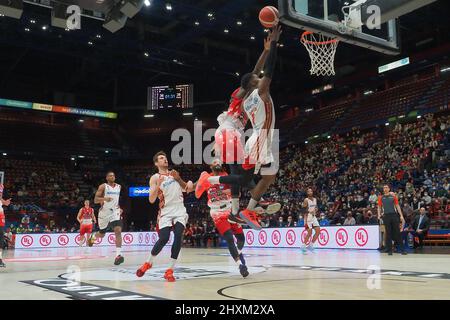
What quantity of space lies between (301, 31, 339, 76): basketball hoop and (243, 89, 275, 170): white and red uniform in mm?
5624

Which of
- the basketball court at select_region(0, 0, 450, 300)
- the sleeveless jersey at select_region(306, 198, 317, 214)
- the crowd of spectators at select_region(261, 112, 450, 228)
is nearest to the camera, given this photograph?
the basketball court at select_region(0, 0, 450, 300)

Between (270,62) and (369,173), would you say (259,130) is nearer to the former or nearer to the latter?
(270,62)

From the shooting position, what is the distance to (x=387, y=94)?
27.2 meters

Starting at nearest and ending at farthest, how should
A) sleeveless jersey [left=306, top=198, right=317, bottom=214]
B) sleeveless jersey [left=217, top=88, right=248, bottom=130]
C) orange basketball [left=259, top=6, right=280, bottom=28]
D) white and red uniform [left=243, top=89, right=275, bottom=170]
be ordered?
orange basketball [left=259, top=6, right=280, bottom=28], white and red uniform [left=243, top=89, right=275, bottom=170], sleeveless jersey [left=217, top=88, right=248, bottom=130], sleeveless jersey [left=306, top=198, right=317, bottom=214]

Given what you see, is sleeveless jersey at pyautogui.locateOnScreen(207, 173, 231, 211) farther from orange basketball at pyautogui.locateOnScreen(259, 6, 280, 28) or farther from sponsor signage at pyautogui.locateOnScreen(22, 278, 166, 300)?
orange basketball at pyautogui.locateOnScreen(259, 6, 280, 28)

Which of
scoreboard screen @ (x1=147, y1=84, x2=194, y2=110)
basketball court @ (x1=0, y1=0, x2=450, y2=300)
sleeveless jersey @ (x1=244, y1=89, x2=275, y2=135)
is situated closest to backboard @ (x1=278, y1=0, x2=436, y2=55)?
basketball court @ (x1=0, y1=0, x2=450, y2=300)

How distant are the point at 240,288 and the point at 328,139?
24.1 metres

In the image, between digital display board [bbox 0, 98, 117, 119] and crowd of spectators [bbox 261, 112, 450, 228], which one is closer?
crowd of spectators [bbox 261, 112, 450, 228]

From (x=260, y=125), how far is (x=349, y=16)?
458 centimetres

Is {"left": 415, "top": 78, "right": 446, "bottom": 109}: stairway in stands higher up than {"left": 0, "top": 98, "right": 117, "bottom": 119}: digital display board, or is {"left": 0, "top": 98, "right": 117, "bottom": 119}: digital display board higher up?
{"left": 0, "top": 98, "right": 117, "bottom": 119}: digital display board

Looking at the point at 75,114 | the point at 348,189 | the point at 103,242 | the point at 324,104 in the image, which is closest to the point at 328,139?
the point at 324,104

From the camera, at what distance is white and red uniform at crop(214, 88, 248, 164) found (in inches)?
228

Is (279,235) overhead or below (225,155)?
below
